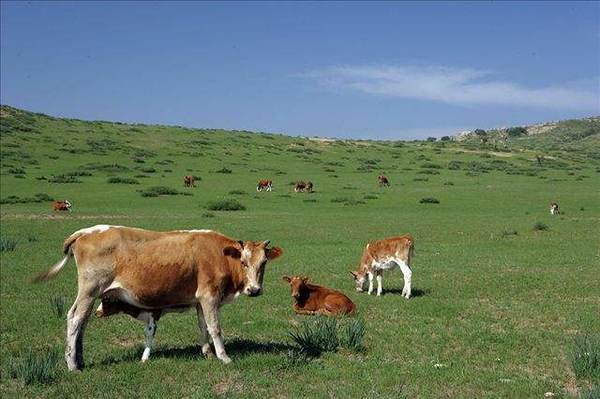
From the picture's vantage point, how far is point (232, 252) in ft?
35.6

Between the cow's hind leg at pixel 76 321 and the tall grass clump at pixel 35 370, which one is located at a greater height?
the cow's hind leg at pixel 76 321

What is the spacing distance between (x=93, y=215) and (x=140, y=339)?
2698cm

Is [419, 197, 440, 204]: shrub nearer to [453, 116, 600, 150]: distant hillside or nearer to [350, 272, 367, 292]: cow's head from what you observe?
[350, 272, 367, 292]: cow's head

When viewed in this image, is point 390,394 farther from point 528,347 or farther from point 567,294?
point 567,294

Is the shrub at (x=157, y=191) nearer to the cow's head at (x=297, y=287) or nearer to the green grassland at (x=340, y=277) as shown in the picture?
the green grassland at (x=340, y=277)

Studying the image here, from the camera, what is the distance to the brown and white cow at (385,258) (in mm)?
17958

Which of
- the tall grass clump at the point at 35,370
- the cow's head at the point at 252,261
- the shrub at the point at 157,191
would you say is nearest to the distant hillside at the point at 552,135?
the shrub at the point at 157,191

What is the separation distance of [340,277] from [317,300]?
562 centimetres

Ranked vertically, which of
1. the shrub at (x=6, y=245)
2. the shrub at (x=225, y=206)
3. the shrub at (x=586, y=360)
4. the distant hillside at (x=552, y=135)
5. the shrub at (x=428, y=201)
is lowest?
the shrub at (x=6, y=245)

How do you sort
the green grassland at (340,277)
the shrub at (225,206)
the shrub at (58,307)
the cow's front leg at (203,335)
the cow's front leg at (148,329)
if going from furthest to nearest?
the shrub at (225,206) → the shrub at (58,307) → the cow's front leg at (203,335) → the cow's front leg at (148,329) → the green grassland at (340,277)

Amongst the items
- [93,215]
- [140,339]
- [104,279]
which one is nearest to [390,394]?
[104,279]

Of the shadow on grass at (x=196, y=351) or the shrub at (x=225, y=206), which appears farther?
the shrub at (x=225, y=206)

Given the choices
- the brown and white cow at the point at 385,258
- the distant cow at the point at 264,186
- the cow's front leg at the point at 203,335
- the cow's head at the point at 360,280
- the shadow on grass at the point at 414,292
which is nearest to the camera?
the cow's front leg at the point at 203,335

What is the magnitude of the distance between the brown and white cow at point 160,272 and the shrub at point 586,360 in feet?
17.1
